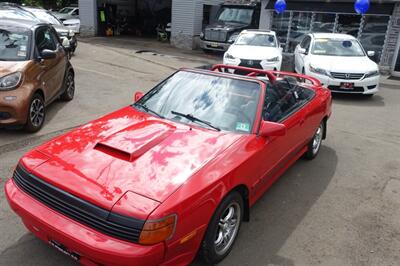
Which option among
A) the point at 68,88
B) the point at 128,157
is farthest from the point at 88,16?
the point at 128,157

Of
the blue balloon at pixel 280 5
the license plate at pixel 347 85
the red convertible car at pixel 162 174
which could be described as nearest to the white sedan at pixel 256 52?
the license plate at pixel 347 85

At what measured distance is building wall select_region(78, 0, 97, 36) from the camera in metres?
20.7

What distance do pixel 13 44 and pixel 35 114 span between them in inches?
52.0

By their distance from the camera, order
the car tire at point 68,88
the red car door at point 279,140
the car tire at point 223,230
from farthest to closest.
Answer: the car tire at point 68,88 < the red car door at point 279,140 < the car tire at point 223,230

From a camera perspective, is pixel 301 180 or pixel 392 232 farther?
pixel 301 180

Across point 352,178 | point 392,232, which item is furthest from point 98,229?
point 352,178

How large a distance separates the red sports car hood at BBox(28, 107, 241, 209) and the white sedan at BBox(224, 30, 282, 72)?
780 cm

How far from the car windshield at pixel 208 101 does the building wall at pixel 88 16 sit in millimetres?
18703

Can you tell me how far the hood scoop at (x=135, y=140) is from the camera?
2.96 metres

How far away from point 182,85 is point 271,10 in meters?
14.3

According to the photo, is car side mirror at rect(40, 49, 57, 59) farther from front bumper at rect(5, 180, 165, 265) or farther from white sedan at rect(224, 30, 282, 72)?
white sedan at rect(224, 30, 282, 72)

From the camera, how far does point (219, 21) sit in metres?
18.0

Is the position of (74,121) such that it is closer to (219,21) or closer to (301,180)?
(301,180)

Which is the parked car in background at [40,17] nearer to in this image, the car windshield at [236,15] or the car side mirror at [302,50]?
the car windshield at [236,15]
